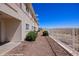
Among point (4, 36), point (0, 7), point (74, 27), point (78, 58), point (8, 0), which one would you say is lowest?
point (78, 58)

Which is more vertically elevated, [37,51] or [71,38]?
[71,38]

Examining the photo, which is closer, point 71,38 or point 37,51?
point 37,51

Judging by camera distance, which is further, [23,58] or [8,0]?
[8,0]

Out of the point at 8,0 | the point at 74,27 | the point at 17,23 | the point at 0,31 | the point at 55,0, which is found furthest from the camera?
the point at 17,23

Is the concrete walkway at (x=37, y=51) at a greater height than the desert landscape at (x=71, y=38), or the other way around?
the desert landscape at (x=71, y=38)

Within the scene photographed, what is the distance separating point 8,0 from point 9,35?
624 centimetres

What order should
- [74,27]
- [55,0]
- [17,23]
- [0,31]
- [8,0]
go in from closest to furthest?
1. [55,0]
2. [8,0]
3. [74,27]
4. [0,31]
5. [17,23]

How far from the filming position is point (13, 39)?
42.1 ft

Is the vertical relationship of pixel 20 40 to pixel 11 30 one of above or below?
below

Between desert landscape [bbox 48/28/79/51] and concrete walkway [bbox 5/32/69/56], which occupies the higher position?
desert landscape [bbox 48/28/79/51]

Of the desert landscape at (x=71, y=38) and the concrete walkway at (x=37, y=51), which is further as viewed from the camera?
the desert landscape at (x=71, y=38)

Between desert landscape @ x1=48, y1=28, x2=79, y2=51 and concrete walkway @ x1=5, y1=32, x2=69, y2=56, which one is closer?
concrete walkway @ x1=5, y1=32, x2=69, y2=56

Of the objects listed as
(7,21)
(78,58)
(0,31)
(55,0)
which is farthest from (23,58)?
(7,21)

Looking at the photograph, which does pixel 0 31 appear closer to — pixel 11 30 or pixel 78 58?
pixel 11 30
